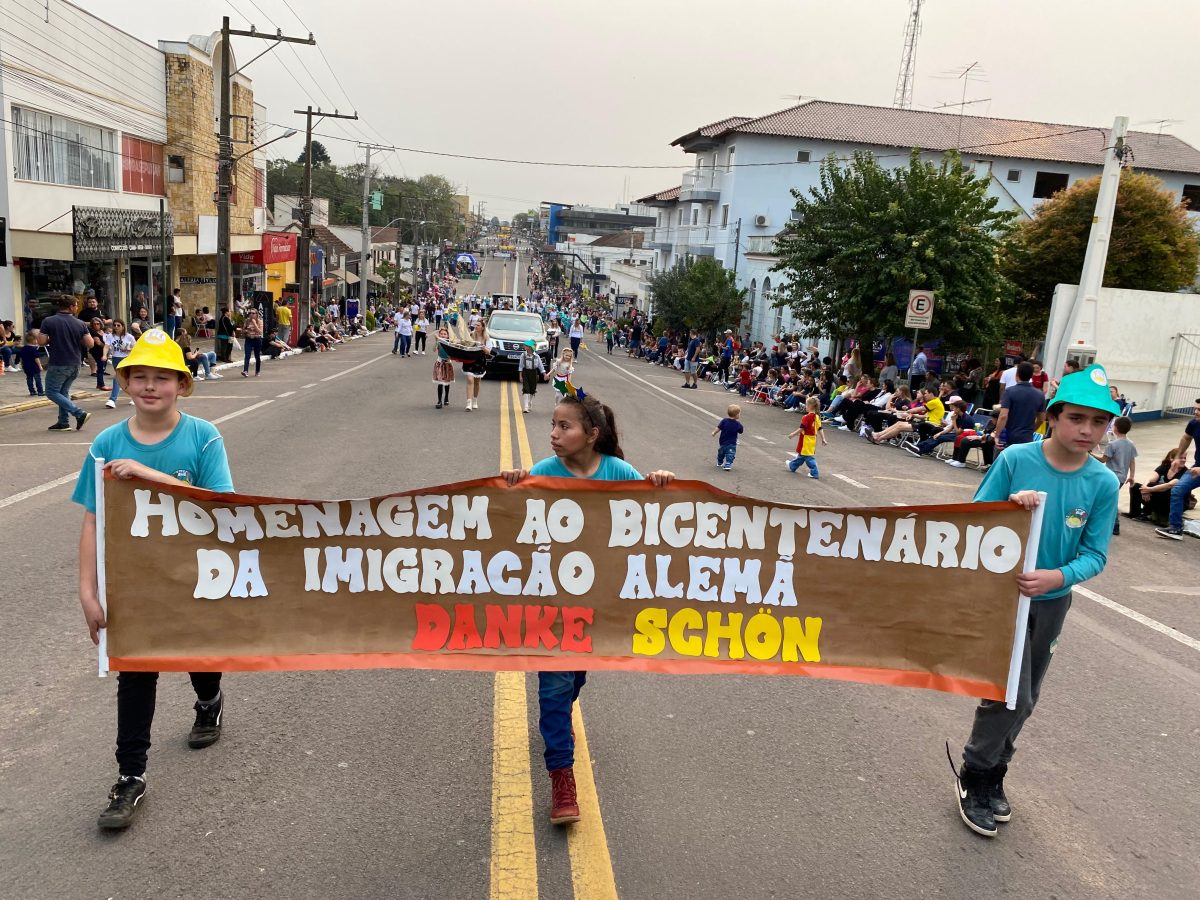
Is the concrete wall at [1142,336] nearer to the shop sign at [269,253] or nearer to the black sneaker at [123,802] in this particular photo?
the black sneaker at [123,802]

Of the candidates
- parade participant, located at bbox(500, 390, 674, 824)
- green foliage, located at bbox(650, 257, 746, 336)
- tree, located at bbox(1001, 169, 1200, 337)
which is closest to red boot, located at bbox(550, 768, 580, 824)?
parade participant, located at bbox(500, 390, 674, 824)

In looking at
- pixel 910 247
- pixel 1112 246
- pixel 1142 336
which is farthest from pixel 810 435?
pixel 1112 246

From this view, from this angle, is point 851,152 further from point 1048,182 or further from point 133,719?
point 133,719

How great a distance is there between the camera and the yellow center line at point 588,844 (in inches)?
140

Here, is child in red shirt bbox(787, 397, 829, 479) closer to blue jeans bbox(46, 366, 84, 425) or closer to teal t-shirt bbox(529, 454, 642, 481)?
teal t-shirt bbox(529, 454, 642, 481)

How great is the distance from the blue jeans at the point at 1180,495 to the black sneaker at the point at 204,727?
1103 centimetres

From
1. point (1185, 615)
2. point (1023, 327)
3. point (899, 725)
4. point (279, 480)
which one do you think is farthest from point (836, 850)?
point (1023, 327)

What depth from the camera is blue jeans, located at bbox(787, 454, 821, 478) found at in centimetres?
1345

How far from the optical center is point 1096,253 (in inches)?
749

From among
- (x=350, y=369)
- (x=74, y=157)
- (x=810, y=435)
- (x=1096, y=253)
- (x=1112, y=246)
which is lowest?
(x=350, y=369)

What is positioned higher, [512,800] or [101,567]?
[101,567]

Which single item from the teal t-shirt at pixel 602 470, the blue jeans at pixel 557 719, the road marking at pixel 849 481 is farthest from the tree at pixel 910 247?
the blue jeans at pixel 557 719

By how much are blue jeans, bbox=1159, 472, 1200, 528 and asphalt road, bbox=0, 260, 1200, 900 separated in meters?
5.05

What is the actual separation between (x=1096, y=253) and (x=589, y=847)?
1896 cm
